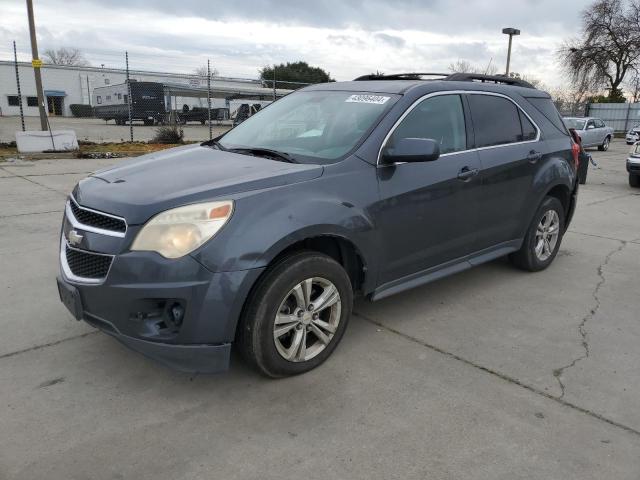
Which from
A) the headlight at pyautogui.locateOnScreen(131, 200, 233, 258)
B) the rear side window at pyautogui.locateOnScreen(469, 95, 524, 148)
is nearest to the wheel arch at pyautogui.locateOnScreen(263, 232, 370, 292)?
the headlight at pyautogui.locateOnScreen(131, 200, 233, 258)

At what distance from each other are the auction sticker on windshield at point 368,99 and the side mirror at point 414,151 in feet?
1.56

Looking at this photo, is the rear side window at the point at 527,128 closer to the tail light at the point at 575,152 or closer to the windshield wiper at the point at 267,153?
the tail light at the point at 575,152

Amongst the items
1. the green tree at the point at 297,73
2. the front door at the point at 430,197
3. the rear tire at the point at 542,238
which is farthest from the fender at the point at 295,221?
the green tree at the point at 297,73

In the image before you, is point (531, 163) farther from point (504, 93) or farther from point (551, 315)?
point (551, 315)

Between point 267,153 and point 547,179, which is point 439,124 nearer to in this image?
point 267,153

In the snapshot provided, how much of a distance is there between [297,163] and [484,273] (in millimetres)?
2716

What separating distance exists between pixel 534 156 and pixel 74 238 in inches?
152

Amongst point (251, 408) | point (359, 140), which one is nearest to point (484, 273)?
point (359, 140)

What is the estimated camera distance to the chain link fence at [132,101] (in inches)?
1167

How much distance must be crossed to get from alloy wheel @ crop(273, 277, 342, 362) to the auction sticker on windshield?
4.64 ft

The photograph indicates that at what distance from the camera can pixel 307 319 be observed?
319cm

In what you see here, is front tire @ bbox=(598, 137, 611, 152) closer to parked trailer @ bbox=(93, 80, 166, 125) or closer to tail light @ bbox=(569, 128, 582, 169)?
tail light @ bbox=(569, 128, 582, 169)

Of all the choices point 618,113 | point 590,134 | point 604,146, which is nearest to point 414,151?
point 590,134

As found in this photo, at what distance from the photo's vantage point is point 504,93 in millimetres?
4734
